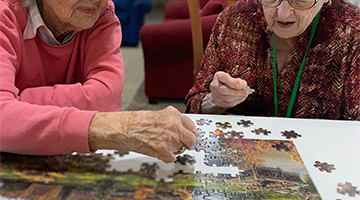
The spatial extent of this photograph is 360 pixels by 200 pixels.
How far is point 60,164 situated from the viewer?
3.00 feet

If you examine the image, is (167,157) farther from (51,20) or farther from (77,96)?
(51,20)

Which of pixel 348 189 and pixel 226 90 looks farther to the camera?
pixel 226 90

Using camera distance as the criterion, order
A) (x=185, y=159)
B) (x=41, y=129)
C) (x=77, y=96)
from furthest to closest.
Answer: (x=77, y=96)
(x=185, y=159)
(x=41, y=129)

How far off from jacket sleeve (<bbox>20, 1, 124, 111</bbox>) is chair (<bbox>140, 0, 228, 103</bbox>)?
5.55 ft

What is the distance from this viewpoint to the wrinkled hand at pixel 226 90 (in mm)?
1244

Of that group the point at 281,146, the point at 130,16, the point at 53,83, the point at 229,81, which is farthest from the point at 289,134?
the point at 130,16

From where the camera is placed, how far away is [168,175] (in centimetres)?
90

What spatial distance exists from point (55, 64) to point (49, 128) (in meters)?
0.47

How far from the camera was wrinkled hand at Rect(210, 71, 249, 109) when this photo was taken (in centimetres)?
124

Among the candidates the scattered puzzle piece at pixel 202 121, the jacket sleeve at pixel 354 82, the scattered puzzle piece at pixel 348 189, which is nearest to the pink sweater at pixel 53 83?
the scattered puzzle piece at pixel 202 121

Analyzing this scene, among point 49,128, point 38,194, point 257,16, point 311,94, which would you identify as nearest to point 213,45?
point 257,16

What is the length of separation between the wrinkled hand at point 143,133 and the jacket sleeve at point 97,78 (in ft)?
0.89

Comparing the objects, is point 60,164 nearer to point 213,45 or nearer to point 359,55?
point 213,45

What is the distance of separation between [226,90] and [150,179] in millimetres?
546
